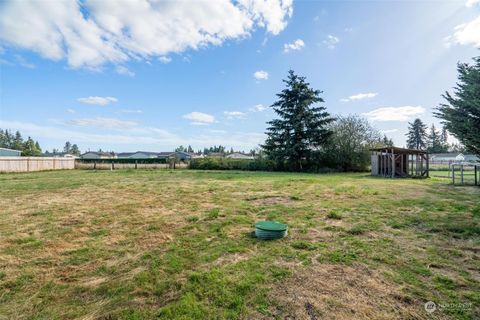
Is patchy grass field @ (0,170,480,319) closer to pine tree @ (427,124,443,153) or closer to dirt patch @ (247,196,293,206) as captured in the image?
dirt patch @ (247,196,293,206)

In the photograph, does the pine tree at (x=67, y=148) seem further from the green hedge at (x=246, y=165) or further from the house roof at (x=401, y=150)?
the house roof at (x=401, y=150)

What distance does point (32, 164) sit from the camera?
20094 millimetres

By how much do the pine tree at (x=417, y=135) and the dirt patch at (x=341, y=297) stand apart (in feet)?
192

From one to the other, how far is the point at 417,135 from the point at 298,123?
43.1 meters

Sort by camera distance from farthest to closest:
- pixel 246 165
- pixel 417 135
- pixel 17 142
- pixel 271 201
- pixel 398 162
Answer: pixel 417 135
pixel 17 142
pixel 246 165
pixel 398 162
pixel 271 201

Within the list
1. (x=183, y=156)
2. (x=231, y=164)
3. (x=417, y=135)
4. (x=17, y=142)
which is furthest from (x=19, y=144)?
(x=417, y=135)

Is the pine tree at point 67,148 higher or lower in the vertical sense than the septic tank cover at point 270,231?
higher

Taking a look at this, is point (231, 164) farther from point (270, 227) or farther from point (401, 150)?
point (270, 227)

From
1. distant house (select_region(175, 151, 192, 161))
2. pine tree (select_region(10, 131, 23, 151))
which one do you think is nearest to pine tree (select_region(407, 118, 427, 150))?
distant house (select_region(175, 151, 192, 161))

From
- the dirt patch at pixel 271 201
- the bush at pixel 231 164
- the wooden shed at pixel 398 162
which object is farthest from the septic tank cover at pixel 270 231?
the bush at pixel 231 164

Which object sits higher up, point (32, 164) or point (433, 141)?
point (433, 141)

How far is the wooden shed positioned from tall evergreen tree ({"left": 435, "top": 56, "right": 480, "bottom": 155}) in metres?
11.0

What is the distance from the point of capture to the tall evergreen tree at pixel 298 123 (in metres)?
21.0

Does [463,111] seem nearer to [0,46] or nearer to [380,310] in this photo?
[380,310]
